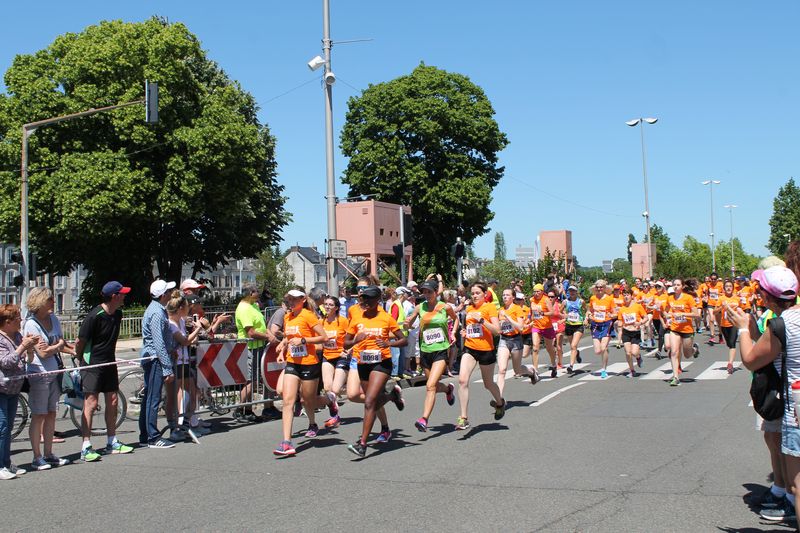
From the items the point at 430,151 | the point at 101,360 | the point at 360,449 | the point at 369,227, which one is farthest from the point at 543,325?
the point at 430,151

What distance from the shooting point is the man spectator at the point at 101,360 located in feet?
30.4

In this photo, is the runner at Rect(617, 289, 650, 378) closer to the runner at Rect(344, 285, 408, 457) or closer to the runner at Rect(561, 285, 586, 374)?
the runner at Rect(561, 285, 586, 374)

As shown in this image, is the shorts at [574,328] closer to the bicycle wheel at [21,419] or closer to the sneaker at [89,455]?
the bicycle wheel at [21,419]

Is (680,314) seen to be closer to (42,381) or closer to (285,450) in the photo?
(285,450)

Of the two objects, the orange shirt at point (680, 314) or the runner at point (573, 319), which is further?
the runner at point (573, 319)

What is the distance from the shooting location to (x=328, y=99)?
18.2 metres

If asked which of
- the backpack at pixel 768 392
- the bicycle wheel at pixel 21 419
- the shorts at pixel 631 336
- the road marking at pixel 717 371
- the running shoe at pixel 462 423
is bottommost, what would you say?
the road marking at pixel 717 371

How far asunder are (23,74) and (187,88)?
6.83 meters

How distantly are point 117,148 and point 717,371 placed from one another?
89.6 ft

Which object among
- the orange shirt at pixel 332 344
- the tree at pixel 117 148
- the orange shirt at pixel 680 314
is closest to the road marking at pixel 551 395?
the orange shirt at pixel 680 314

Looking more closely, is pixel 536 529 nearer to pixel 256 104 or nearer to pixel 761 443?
pixel 761 443

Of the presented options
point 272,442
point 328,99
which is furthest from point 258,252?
point 272,442

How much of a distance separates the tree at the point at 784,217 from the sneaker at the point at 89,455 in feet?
432

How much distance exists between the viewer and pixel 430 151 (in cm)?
Result: 4866
